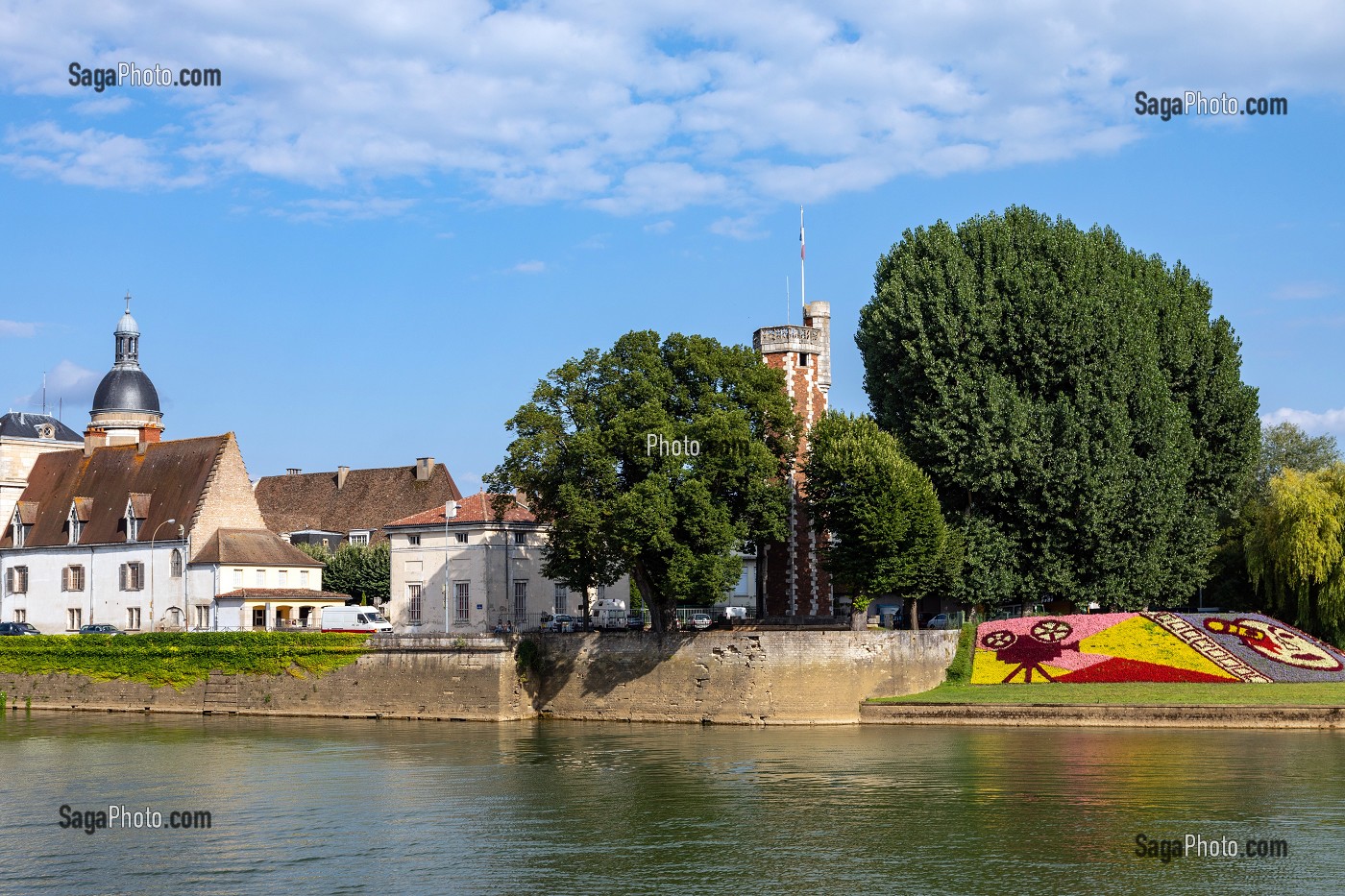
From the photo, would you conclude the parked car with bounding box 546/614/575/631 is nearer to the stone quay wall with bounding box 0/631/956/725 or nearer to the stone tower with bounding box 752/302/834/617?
the stone quay wall with bounding box 0/631/956/725

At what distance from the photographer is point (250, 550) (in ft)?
240

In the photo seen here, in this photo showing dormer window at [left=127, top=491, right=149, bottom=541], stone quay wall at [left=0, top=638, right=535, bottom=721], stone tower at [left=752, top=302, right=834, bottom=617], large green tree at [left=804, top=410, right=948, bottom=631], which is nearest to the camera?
large green tree at [left=804, top=410, right=948, bottom=631]

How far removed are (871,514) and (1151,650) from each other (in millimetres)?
11994

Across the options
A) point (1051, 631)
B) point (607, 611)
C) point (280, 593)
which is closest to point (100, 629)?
point (280, 593)

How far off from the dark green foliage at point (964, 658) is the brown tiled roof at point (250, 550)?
33.8 meters

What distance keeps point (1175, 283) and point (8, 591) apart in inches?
2412

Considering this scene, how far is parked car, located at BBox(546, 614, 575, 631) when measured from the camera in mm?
65125

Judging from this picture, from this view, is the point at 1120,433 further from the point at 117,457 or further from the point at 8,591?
the point at 8,591

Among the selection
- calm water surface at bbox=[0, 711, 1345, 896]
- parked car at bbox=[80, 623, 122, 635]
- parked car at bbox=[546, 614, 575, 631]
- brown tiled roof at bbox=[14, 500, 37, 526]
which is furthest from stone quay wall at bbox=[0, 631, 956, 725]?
brown tiled roof at bbox=[14, 500, 37, 526]

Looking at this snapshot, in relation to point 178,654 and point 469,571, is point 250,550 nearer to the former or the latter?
point 178,654

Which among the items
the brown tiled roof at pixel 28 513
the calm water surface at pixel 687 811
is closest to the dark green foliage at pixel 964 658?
the calm water surface at pixel 687 811

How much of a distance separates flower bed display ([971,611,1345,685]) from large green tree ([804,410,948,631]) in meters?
4.26

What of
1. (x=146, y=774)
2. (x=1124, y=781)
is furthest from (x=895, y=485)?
(x=146, y=774)

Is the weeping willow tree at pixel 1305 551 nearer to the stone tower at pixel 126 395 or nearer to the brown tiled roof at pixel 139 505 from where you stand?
the brown tiled roof at pixel 139 505
